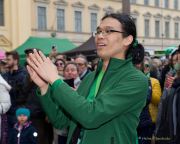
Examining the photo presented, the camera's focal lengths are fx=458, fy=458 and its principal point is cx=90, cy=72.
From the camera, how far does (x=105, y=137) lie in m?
2.28

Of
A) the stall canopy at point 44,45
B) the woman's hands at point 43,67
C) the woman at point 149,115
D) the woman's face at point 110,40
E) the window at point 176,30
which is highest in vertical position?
the window at point 176,30

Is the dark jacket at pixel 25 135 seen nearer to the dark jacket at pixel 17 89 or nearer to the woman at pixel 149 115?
the dark jacket at pixel 17 89

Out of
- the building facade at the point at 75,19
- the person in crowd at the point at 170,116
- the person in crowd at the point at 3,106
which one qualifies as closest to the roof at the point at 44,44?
the building facade at the point at 75,19

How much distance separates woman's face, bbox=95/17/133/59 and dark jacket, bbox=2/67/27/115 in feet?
14.0

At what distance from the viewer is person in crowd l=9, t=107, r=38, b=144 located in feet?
20.2

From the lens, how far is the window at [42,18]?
34.8 meters

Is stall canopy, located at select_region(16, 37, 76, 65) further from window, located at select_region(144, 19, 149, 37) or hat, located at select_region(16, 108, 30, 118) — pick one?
window, located at select_region(144, 19, 149, 37)

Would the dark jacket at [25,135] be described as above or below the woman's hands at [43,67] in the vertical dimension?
below

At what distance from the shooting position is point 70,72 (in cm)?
714

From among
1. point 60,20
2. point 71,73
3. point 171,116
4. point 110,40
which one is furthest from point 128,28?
point 60,20

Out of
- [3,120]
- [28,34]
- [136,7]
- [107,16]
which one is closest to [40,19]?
[28,34]

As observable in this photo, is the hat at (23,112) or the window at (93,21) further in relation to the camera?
the window at (93,21)

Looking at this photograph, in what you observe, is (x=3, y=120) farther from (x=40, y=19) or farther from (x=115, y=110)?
(x=40, y=19)

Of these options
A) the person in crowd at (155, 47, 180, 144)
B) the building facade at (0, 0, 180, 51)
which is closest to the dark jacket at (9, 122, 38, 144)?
the person in crowd at (155, 47, 180, 144)
